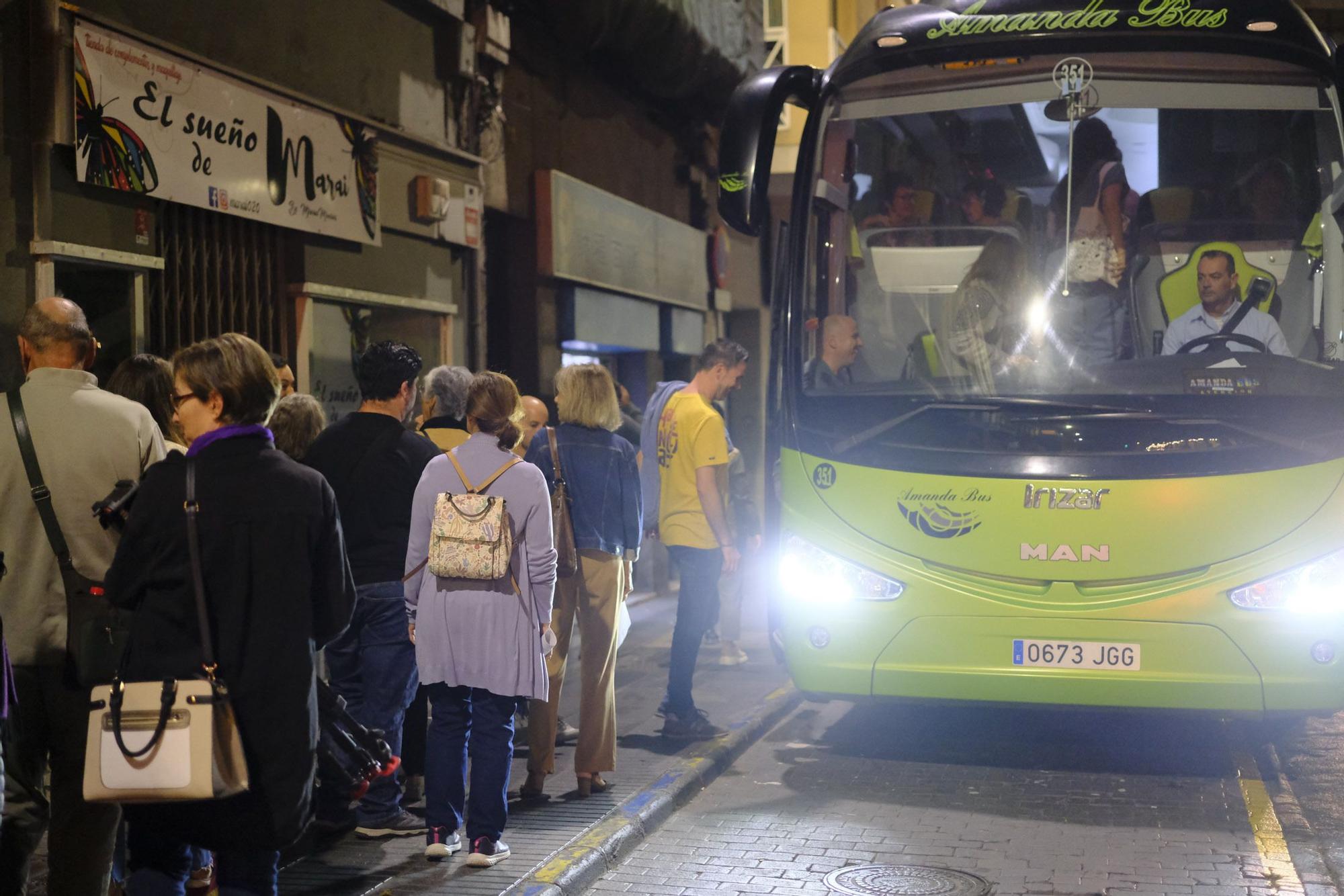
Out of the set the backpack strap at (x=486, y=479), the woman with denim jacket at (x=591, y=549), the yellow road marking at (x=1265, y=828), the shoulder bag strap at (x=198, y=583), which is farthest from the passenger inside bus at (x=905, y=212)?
the shoulder bag strap at (x=198, y=583)

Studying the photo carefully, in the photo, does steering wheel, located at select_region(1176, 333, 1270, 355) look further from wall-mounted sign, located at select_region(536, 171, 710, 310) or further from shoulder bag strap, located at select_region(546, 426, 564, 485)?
wall-mounted sign, located at select_region(536, 171, 710, 310)

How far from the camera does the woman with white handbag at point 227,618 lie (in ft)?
12.5

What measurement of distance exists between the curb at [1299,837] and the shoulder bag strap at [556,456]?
3268 mm

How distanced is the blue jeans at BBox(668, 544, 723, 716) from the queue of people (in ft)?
0.05

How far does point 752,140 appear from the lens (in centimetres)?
762

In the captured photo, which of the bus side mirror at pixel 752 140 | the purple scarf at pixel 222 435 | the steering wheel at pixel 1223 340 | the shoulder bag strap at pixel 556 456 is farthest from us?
the bus side mirror at pixel 752 140

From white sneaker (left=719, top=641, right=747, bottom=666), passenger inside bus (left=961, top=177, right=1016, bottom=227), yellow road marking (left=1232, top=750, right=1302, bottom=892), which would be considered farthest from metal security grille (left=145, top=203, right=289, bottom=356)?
yellow road marking (left=1232, top=750, right=1302, bottom=892)

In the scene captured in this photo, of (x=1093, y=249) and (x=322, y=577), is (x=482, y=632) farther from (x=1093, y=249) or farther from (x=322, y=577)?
(x=1093, y=249)

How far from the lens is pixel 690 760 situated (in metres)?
7.58

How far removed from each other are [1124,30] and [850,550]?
2806 millimetres

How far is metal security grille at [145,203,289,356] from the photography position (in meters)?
8.08

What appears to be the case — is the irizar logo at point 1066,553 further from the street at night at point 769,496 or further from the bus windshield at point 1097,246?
the bus windshield at point 1097,246

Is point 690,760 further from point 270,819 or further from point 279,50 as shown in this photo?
point 279,50

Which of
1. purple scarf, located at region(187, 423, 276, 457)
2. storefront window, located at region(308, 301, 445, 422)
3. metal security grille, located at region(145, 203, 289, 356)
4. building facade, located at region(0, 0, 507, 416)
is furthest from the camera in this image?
storefront window, located at region(308, 301, 445, 422)
